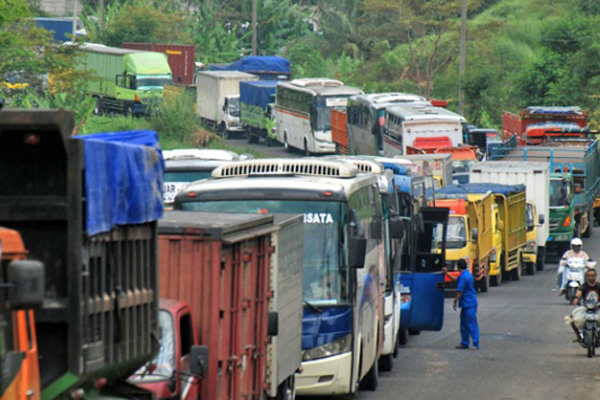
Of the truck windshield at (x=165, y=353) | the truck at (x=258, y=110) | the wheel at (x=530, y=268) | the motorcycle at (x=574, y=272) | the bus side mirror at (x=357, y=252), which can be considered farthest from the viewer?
the truck at (x=258, y=110)

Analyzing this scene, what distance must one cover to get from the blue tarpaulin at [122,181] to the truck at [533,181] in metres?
30.2

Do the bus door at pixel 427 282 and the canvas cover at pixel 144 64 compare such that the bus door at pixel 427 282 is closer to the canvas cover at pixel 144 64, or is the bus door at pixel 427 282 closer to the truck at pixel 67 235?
the truck at pixel 67 235

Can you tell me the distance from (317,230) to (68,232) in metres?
7.27

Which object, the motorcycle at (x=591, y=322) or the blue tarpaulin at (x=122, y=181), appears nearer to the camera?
the blue tarpaulin at (x=122, y=181)

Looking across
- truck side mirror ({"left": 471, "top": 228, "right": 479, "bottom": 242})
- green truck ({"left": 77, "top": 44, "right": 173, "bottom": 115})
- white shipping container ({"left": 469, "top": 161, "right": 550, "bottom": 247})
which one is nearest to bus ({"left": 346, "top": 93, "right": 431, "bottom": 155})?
green truck ({"left": 77, "top": 44, "right": 173, "bottom": 115})

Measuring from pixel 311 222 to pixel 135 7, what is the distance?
69443 mm

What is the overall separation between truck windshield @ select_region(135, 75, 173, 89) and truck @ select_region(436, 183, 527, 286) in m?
31.5

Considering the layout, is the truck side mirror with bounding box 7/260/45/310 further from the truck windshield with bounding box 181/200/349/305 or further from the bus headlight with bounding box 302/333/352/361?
the bus headlight with bounding box 302/333/352/361

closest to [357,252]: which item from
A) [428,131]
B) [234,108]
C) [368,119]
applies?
[428,131]

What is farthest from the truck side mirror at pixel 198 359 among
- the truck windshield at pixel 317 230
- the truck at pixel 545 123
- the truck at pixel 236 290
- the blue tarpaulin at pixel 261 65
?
the blue tarpaulin at pixel 261 65

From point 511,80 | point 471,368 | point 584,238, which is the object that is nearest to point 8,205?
point 471,368

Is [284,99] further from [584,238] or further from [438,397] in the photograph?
[438,397]

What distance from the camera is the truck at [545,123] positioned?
168 ft

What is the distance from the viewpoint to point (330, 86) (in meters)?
61.8
